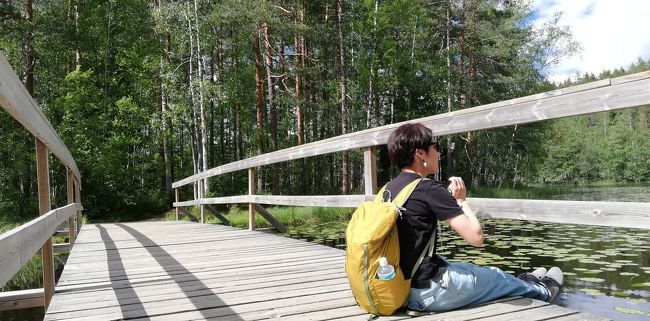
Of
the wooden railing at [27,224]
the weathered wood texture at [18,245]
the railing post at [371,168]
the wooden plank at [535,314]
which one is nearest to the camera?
the weathered wood texture at [18,245]

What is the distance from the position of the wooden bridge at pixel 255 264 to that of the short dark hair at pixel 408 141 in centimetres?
42

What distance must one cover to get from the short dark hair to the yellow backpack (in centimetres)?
23

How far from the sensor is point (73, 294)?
2.91 m

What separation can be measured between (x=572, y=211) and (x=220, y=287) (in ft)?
6.69

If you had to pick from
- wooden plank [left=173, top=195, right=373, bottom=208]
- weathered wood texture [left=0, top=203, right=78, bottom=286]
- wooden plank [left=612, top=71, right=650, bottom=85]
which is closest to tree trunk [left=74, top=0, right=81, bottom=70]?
wooden plank [left=173, top=195, right=373, bottom=208]

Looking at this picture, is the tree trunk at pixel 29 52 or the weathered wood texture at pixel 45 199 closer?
the weathered wood texture at pixel 45 199

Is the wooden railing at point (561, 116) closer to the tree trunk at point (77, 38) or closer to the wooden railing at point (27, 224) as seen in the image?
the wooden railing at point (27, 224)

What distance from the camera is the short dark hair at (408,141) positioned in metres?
2.32

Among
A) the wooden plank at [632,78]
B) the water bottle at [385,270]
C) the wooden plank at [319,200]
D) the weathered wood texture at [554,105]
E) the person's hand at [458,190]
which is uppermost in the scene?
the wooden plank at [632,78]

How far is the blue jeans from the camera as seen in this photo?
7.27ft

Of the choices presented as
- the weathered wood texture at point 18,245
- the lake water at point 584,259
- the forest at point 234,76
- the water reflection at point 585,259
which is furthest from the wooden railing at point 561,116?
the forest at point 234,76

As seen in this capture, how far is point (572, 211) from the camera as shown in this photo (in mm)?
2064

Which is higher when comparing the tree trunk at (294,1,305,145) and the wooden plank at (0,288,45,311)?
the tree trunk at (294,1,305,145)

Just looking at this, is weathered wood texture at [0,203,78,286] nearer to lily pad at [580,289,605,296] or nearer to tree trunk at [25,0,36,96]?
lily pad at [580,289,605,296]
